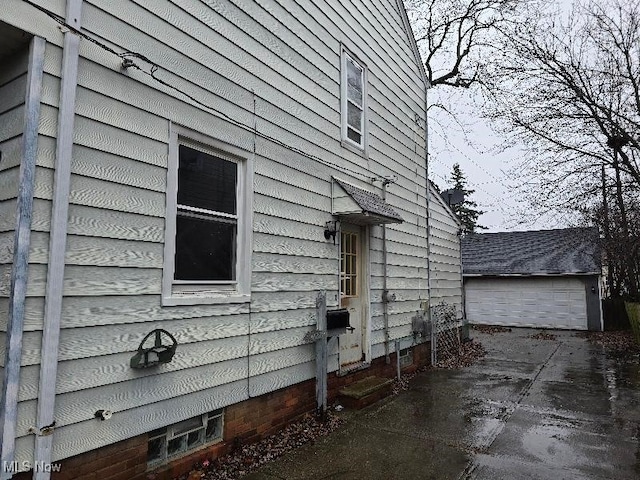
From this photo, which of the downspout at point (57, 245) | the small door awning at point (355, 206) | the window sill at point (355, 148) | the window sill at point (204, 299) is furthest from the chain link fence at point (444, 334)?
the downspout at point (57, 245)

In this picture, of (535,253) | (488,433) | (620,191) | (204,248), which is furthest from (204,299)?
(535,253)

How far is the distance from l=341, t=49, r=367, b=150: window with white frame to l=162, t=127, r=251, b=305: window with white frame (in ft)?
8.54

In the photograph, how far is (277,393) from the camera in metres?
4.59

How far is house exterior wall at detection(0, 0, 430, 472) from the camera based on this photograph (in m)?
2.79

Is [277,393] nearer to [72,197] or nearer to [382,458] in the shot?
[382,458]

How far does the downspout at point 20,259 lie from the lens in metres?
2.42

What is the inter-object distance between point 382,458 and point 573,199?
48.8 feet

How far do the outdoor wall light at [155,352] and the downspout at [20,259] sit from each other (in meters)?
0.79

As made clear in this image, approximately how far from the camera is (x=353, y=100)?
6.74 meters

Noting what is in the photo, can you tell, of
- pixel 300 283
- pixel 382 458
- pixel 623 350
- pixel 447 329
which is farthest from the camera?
pixel 623 350

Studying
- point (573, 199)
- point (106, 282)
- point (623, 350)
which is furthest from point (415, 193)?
point (573, 199)

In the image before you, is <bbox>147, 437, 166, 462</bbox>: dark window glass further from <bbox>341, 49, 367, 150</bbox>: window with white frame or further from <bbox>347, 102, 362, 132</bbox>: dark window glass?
<bbox>347, 102, 362, 132</bbox>: dark window glass

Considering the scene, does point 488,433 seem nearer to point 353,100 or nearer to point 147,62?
point 353,100

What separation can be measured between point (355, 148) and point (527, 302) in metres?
16.4
